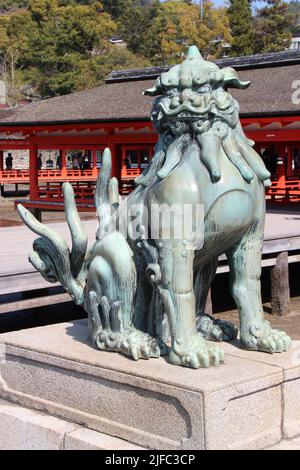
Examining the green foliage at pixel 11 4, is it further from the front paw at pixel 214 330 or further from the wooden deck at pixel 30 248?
the front paw at pixel 214 330

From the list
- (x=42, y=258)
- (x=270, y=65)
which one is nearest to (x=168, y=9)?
(x=270, y=65)

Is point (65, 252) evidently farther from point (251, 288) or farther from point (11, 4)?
point (11, 4)

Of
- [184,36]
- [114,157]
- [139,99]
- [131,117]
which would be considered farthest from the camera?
[184,36]

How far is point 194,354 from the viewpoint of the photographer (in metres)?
2.82

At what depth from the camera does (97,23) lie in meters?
50.3

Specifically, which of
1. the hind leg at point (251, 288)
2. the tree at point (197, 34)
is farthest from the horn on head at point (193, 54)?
the tree at point (197, 34)

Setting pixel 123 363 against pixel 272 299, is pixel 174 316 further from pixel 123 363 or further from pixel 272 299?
pixel 272 299

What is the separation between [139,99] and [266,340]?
1147cm

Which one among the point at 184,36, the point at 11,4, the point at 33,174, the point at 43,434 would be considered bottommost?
the point at 43,434

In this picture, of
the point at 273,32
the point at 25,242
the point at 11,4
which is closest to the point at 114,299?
the point at 25,242

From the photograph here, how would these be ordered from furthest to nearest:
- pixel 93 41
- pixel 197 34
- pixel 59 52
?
pixel 93 41 → pixel 59 52 → pixel 197 34

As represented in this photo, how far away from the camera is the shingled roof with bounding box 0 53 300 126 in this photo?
453 inches

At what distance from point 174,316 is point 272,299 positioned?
605cm

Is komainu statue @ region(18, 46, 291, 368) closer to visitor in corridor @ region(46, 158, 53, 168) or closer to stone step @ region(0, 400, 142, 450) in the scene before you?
stone step @ region(0, 400, 142, 450)
